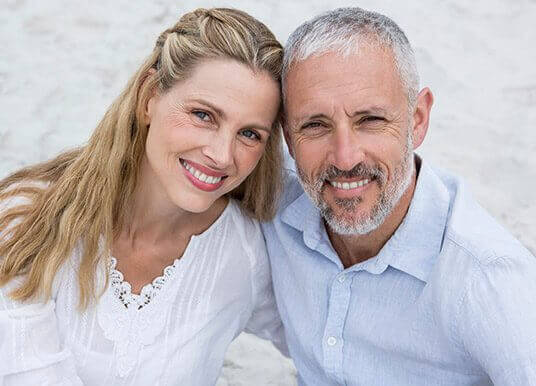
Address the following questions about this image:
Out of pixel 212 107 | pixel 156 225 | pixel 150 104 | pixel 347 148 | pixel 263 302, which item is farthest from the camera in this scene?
pixel 263 302

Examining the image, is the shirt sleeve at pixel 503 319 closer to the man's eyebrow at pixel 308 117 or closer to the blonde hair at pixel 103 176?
the man's eyebrow at pixel 308 117

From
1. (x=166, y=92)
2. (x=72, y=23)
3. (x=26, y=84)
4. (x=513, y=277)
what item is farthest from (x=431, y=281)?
(x=72, y=23)

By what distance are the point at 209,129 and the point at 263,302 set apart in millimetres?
620

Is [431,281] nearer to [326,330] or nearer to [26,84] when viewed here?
[326,330]

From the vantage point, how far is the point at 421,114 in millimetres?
1938

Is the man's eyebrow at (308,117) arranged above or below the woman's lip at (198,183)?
above

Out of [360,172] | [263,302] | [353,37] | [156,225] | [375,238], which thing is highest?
[353,37]

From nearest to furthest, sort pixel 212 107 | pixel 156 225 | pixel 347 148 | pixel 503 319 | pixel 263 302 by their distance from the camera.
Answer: pixel 503 319
pixel 347 148
pixel 212 107
pixel 156 225
pixel 263 302

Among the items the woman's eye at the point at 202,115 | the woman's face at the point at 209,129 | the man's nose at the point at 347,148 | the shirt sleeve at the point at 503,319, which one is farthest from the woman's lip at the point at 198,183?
the shirt sleeve at the point at 503,319

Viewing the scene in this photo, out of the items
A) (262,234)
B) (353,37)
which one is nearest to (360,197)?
(353,37)

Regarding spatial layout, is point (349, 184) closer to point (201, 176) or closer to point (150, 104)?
point (201, 176)

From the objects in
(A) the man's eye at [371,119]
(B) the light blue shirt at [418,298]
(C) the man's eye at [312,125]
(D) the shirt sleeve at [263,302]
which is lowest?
(D) the shirt sleeve at [263,302]

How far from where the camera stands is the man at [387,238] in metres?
1.71

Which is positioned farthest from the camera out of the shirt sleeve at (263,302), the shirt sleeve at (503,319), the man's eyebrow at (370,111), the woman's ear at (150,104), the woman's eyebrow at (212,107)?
the shirt sleeve at (263,302)
